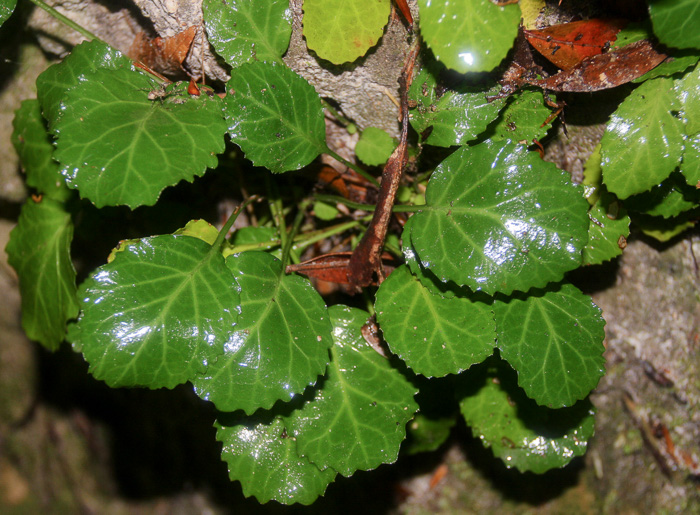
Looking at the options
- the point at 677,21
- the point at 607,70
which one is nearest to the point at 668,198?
the point at 607,70

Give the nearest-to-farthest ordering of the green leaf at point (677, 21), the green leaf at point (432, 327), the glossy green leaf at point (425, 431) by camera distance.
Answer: the green leaf at point (677, 21) → the green leaf at point (432, 327) → the glossy green leaf at point (425, 431)

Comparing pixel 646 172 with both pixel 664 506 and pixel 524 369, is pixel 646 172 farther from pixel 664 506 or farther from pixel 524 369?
pixel 664 506

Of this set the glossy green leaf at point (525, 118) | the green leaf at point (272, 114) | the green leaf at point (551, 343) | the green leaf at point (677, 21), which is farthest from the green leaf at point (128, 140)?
the green leaf at point (677, 21)

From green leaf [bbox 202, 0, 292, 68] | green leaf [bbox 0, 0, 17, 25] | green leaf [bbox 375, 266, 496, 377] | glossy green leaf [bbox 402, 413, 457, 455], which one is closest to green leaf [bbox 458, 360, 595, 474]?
glossy green leaf [bbox 402, 413, 457, 455]

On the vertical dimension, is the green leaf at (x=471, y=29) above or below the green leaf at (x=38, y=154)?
above

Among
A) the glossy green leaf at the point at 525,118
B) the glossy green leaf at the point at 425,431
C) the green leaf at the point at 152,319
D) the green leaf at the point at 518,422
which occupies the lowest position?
the glossy green leaf at the point at 425,431

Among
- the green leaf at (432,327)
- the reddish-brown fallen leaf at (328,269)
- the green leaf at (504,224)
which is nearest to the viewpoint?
the green leaf at (504,224)

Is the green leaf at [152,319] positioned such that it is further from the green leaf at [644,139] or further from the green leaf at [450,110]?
the green leaf at [644,139]
